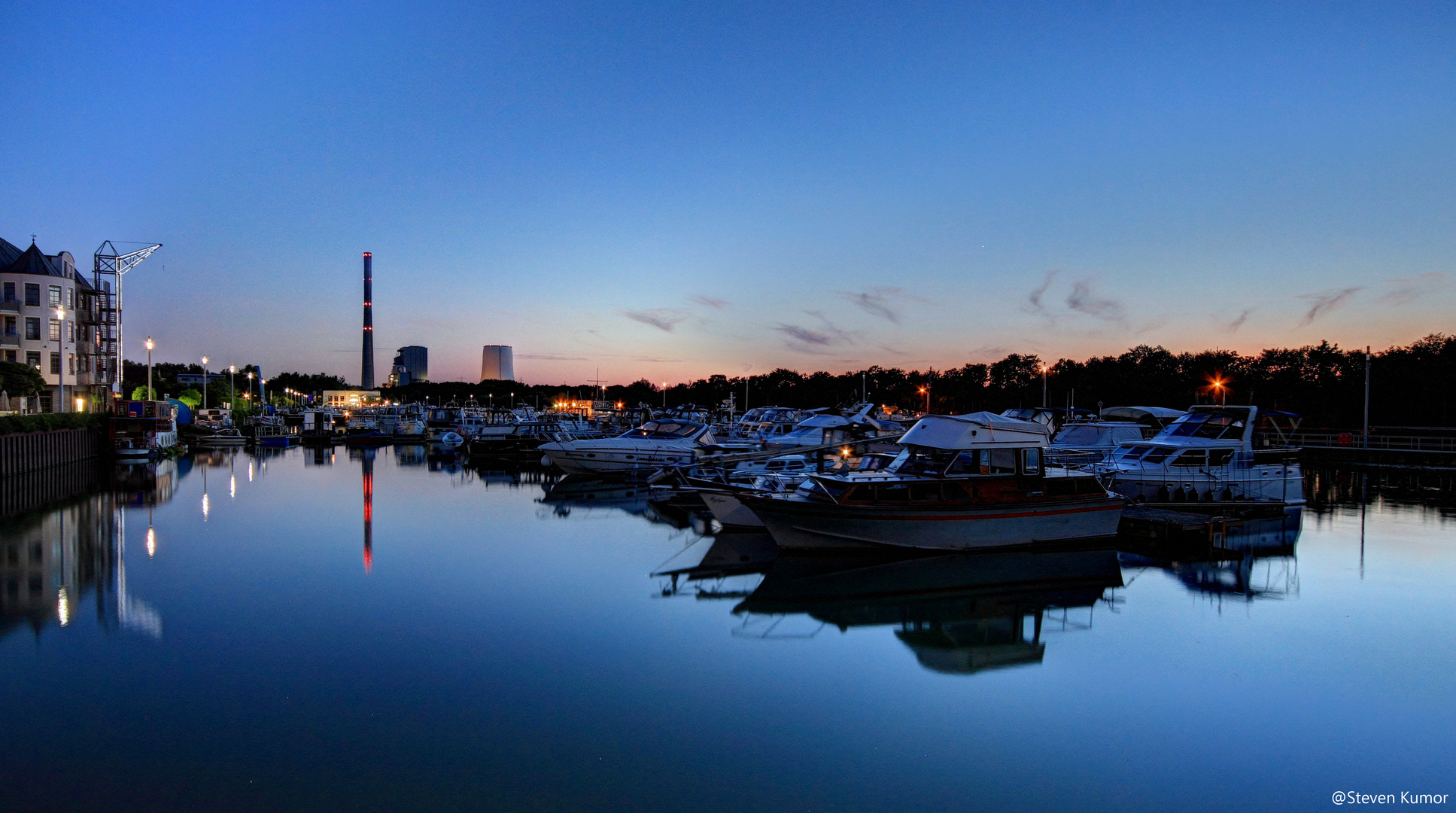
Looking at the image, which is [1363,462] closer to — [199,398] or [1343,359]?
[1343,359]

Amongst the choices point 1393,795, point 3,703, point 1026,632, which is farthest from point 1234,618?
point 3,703

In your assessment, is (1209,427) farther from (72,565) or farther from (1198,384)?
(1198,384)

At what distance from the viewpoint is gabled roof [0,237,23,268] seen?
52766 millimetres

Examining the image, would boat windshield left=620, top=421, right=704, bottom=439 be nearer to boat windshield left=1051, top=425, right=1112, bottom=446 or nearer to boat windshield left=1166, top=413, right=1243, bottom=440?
boat windshield left=1051, top=425, right=1112, bottom=446

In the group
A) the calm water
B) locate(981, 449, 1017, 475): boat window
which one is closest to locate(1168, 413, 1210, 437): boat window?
the calm water

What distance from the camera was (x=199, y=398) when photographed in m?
79.1

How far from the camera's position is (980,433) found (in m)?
16.0

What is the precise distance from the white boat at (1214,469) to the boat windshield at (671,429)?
17.3m

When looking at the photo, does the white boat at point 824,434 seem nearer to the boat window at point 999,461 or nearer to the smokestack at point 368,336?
the boat window at point 999,461

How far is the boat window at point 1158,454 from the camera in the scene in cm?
2362

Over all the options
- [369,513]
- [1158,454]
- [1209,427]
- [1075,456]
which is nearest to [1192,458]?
[1158,454]

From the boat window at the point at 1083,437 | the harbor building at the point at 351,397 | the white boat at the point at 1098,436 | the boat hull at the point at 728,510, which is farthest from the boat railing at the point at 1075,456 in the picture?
the harbor building at the point at 351,397

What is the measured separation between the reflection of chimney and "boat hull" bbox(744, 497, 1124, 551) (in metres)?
8.53

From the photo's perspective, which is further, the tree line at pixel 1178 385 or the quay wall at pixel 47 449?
the tree line at pixel 1178 385
